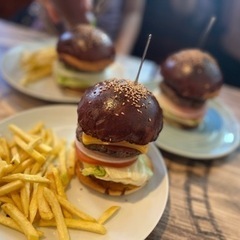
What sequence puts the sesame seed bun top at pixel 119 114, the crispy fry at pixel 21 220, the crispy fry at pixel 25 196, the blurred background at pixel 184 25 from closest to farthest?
the crispy fry at pixel 21 220 → the crispy fry at pixel 25 196 → the sesame seed bun top at pixel 119 114 → the blurred background at pixel 184 25

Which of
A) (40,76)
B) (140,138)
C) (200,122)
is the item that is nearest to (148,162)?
(140,138)

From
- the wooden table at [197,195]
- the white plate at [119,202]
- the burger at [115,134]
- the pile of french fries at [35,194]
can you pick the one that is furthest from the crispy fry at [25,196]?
the wooden table at [197,195]

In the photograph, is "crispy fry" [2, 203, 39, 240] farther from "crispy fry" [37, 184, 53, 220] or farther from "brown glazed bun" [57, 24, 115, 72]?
"brown glazed bun" [57, 24, 115, 72]

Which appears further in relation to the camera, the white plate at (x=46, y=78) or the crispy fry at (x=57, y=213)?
the white plate at (x=46, y=78)

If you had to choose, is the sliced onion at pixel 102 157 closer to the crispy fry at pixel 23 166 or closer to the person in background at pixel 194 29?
the crispy fry at pixel 23 166

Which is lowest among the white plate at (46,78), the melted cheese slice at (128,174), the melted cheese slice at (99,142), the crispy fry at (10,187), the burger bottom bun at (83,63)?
the white plate at (46,78)

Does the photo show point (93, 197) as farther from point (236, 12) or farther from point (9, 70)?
point (236, 12)

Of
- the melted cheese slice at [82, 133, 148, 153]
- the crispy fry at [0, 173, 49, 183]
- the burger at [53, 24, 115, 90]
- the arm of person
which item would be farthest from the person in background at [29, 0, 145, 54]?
the crispy fry at [0, 173, 49, 183]
